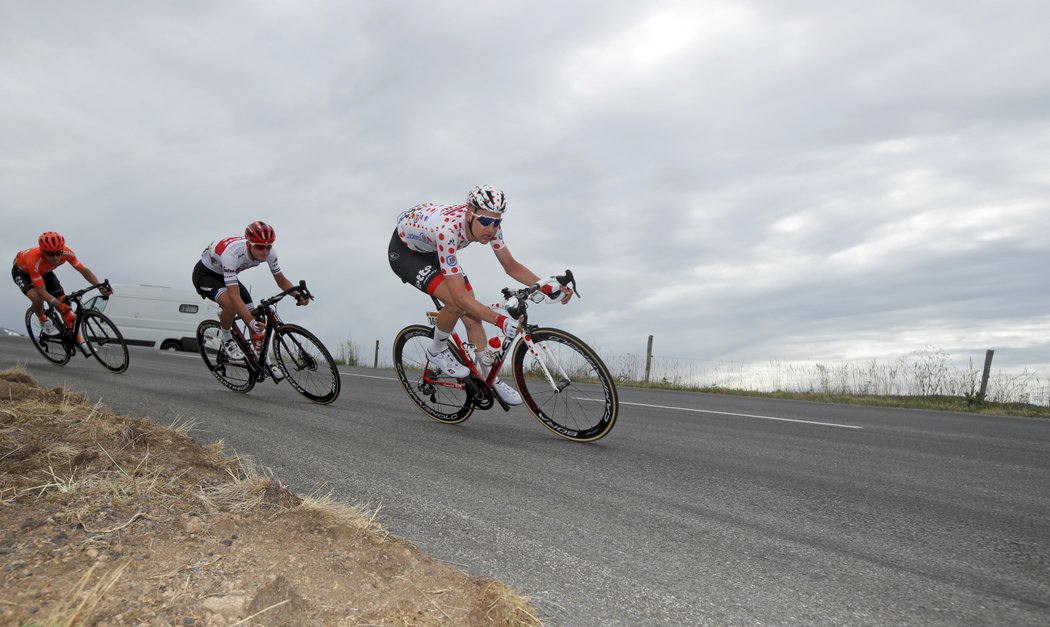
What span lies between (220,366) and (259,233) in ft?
6.85

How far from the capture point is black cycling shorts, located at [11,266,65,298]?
10.3 m

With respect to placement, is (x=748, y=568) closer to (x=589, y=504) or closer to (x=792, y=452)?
(x=589, y=504)

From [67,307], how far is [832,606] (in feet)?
37.9

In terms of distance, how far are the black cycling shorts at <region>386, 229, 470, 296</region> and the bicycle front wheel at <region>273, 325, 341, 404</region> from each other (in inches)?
65.8

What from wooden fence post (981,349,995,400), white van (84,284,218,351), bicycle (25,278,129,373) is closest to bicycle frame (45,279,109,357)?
bicycle (25,278,129,373)

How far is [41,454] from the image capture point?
113 inches

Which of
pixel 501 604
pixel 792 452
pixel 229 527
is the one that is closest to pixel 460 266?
pixel 792 452

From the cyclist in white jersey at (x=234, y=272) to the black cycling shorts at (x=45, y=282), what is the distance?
3.90 metres

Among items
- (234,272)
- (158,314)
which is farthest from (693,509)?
(158,314)

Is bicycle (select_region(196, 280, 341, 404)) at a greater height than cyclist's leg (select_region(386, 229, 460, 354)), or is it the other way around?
cyclist's leg (select_region(386, 229, 460, 354))

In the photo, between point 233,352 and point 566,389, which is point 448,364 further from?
point 233,352

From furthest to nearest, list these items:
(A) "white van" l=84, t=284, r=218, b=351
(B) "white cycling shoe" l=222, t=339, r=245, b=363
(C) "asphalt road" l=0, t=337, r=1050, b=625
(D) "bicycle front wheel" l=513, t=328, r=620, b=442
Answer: (A) "white van" l=84, t=284, r=218, b=351, (B) "white cycling shoe" l=222, t=339, r=245, b=363, (D) "bicycle front wheel" l=513, t=328, r=620, b=442, (C) "asphalt road" l=0, t=337, r=1050, b=625

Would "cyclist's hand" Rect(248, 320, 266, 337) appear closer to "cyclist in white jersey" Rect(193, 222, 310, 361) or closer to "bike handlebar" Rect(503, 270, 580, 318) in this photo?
"cyclist in white jersey" Rect(193, 222, 310, 361)

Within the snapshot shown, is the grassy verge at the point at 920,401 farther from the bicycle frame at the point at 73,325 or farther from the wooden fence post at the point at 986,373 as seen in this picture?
the bicycle frame at the point at 73,325
